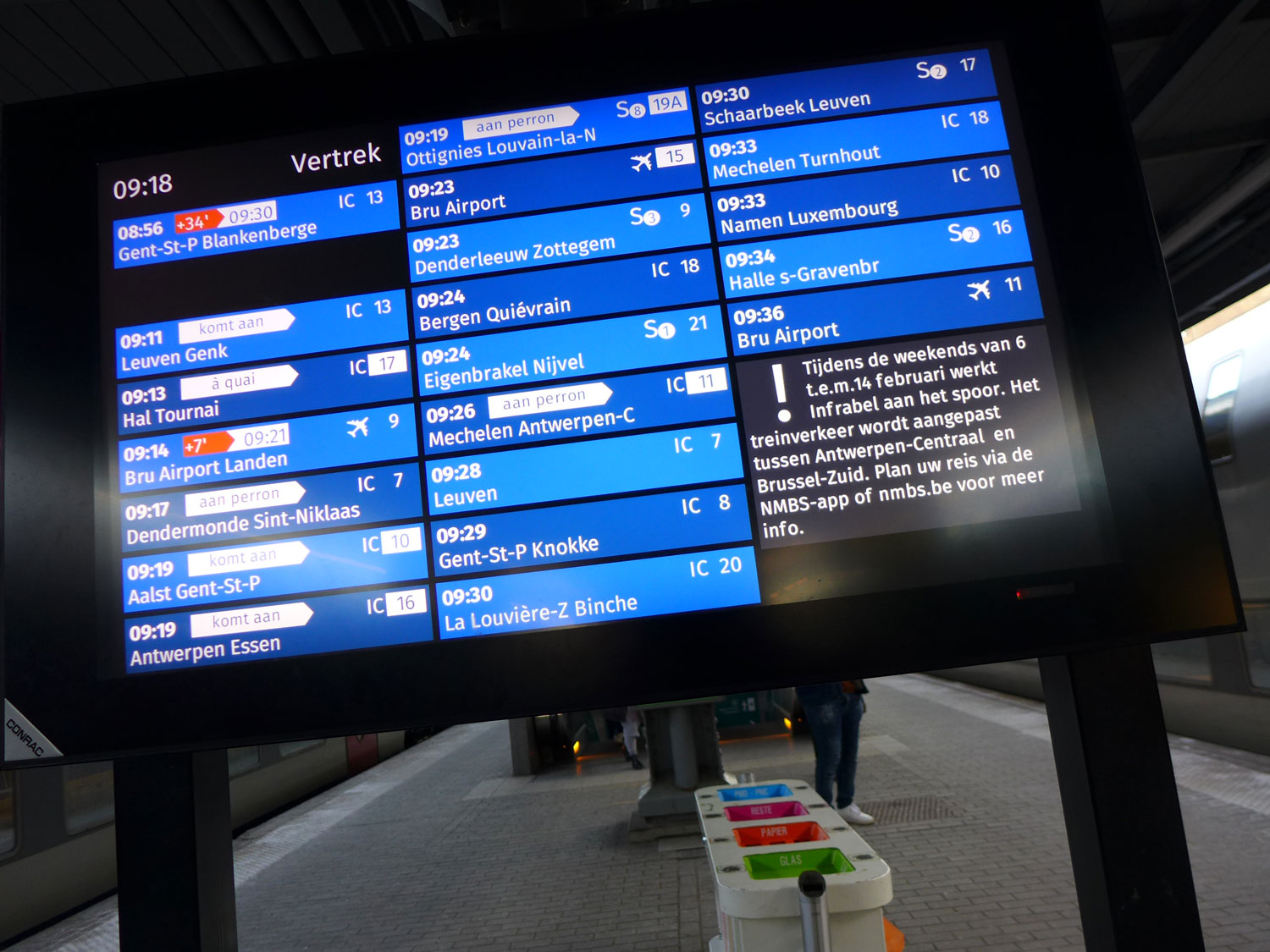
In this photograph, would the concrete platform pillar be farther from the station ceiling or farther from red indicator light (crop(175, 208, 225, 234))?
red indicator light (crop(175, 208, 225, 234))

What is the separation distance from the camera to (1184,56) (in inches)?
220

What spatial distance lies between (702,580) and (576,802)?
745cm

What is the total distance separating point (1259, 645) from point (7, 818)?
29.6ft

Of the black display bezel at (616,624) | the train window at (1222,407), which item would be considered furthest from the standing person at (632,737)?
the black display bezel at (616,624)

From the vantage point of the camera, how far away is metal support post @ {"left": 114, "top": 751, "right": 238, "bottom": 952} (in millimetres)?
1761

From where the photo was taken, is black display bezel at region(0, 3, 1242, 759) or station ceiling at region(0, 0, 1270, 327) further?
station ceiling at region(0, 0, 1270, 327)

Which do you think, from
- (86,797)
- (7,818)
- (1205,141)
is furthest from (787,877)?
(1205,141)

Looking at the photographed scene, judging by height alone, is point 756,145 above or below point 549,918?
above

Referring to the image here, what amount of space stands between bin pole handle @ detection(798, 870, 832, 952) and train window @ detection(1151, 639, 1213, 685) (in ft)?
21.6

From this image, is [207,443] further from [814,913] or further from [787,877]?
[787,877]

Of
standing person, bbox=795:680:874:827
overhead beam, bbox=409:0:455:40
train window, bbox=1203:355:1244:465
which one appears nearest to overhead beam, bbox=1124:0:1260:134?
train window, bbox=1203:355:1244:465

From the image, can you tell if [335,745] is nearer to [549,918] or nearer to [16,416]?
[549,918]

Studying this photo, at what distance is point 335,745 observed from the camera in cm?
1152

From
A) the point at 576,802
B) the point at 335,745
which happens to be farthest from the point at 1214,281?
the point at 335,745
